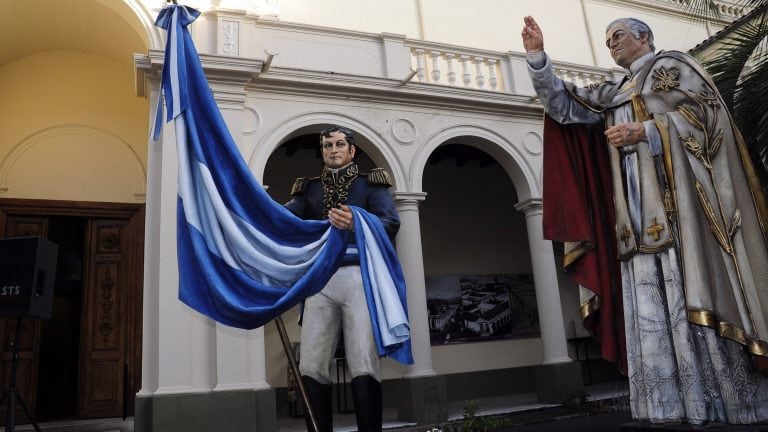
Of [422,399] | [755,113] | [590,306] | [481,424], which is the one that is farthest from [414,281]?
[590,306]

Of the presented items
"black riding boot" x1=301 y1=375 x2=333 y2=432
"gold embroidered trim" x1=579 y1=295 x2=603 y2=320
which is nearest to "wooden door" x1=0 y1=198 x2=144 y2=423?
"black riding boot" x1=301 y1=375 x2=333 y2=432

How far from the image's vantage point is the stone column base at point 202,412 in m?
6.00

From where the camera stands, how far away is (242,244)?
277cm

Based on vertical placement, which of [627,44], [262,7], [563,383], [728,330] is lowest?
[563,383]

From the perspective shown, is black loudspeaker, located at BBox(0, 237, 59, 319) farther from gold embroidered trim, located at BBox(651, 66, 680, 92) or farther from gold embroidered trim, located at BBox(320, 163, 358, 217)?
gold embroidered trim, located at BBox(651, 66, 680, 92)

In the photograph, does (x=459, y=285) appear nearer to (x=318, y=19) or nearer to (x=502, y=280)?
(x=502, y=280)

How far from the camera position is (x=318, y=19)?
947cm

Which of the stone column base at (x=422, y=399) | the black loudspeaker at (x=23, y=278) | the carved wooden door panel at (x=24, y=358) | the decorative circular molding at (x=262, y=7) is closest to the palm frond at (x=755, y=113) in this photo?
the stone column base at (x=422, y=399)

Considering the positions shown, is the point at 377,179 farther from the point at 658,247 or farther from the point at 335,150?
the point at 658,247

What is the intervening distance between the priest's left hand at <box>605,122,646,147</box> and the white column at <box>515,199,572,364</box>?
596cm

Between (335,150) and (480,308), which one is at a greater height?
(335,150)

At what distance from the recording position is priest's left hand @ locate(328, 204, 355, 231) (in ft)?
8.80

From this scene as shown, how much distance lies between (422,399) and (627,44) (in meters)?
5.35

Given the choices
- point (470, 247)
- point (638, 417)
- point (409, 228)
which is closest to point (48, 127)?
point (409, 228)
